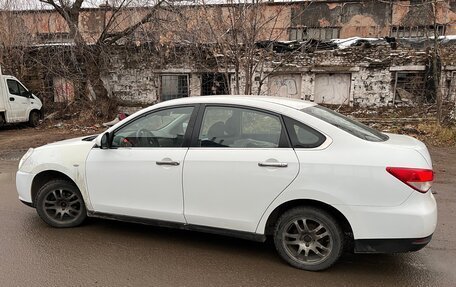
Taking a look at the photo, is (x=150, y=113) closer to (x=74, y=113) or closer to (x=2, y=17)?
(x=74, y=113)

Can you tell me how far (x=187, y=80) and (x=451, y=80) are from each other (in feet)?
32.6

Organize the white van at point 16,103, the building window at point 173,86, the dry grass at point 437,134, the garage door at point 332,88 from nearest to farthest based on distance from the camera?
the dry grass at point 437,134, the white van at point 16,103, the garage door at point 332,88, the building window at point 173,86

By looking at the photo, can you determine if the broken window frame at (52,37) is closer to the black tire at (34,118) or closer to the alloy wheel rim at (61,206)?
the black tire at (34,118)

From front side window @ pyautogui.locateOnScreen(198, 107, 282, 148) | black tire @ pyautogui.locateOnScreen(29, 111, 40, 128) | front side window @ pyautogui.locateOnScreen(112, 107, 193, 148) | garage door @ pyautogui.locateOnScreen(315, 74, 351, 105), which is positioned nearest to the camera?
front side window @ pyautogui.locateOnScreen(198, 107, 282, 148)

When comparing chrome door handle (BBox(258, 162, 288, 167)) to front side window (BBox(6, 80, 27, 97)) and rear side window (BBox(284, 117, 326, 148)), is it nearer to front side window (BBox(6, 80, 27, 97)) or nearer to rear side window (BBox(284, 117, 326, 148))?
rear side window (BBox(284, 117, 326, 148))

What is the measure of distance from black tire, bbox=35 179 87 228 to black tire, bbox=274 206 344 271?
2.39 metres

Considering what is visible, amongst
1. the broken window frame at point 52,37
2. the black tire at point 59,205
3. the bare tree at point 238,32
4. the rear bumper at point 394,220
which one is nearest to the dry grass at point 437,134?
the bare tree at point 238,32

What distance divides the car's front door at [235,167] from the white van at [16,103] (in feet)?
39.7

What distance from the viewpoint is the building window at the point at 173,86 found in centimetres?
1557

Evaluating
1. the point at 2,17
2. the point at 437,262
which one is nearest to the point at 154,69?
the point at 2,17

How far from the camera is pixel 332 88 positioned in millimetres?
14656

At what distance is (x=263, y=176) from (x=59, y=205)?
258 cm

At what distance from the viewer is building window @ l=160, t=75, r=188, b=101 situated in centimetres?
1557

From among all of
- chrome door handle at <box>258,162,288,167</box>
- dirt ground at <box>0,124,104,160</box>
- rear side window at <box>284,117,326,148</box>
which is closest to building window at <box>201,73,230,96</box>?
dirt ground at <box>0,124,104,160</box>
